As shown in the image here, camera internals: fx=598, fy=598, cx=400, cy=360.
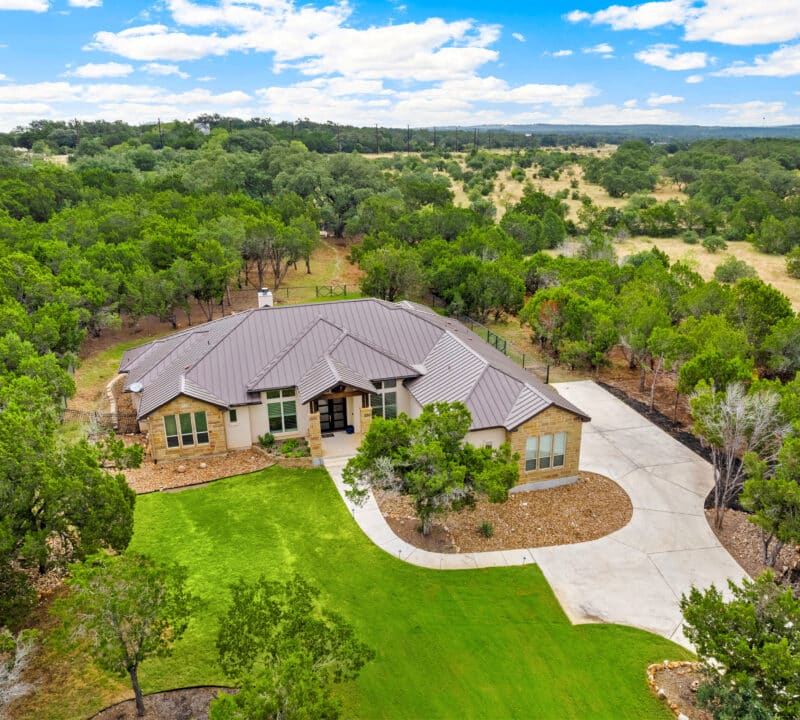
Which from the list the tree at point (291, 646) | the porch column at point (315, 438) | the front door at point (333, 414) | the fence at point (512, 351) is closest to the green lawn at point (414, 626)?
the porch column at point (315, 438)

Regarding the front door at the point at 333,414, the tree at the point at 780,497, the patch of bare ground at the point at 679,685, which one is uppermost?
the tree at the point at 780,497

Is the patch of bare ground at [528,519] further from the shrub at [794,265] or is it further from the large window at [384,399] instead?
the shrub at [794,265]

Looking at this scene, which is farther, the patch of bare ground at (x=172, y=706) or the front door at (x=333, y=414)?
the front door at (x=333, y=414)

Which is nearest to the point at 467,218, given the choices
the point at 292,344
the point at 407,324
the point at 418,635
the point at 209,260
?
the point at 209,260

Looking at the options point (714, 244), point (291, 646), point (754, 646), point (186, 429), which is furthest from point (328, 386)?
point (714, 244)

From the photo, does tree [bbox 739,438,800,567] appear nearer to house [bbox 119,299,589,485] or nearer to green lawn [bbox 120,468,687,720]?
green lawn [bbox 120,468,687,720]

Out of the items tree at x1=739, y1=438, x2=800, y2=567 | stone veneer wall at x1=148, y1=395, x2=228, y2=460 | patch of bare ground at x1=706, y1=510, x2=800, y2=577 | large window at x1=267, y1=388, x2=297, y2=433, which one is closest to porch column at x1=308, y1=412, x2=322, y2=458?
large window at x1=267, y1=388, x2=297, y2=433
